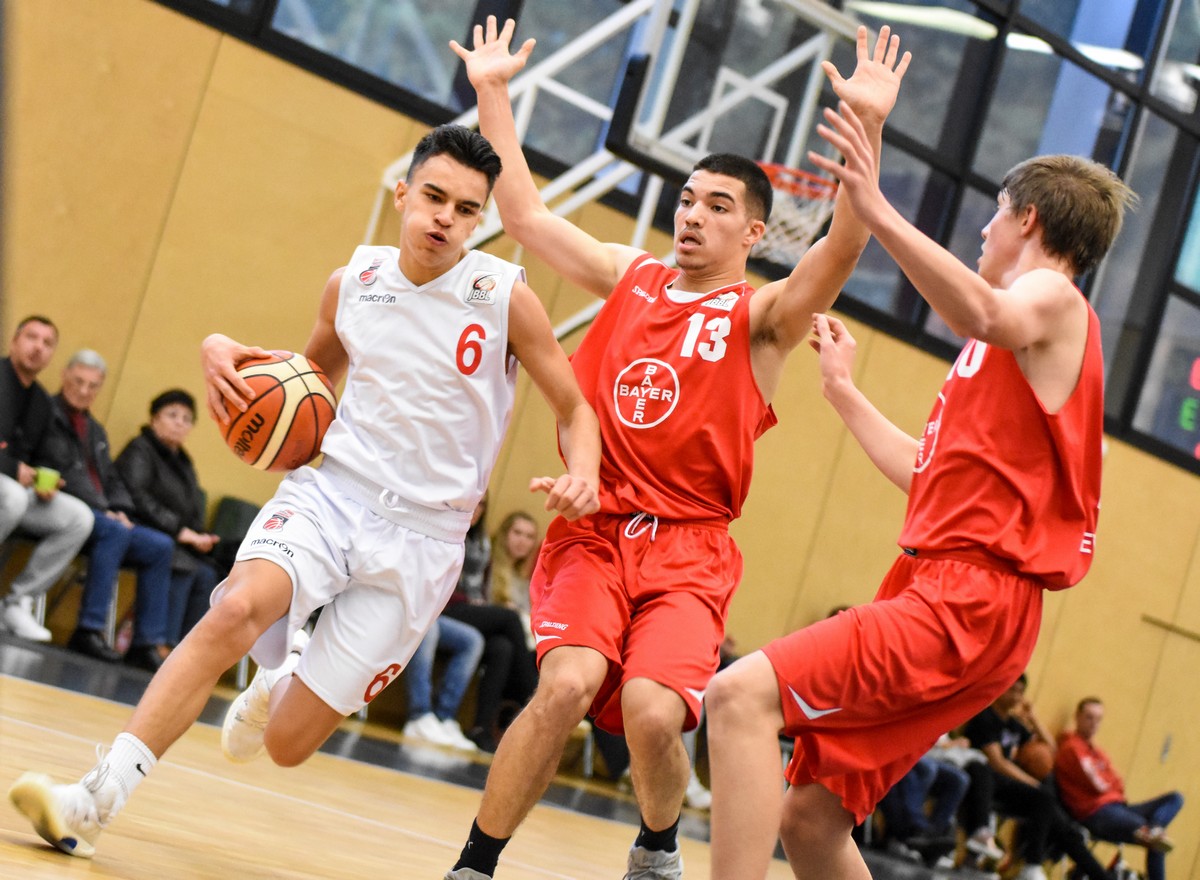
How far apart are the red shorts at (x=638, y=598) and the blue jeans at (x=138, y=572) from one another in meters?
4.21

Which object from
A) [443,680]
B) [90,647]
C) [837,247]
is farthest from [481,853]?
[443,680]

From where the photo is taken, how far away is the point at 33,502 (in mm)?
7031

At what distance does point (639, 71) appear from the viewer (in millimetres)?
7715

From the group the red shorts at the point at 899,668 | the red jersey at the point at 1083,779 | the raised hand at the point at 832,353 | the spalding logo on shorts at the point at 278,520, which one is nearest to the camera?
the red shorts at the point at 899,668

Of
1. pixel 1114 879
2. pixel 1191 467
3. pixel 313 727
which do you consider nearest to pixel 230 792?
pixel 313 727

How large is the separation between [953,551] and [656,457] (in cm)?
96

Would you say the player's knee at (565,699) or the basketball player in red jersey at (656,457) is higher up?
the basketball player in red jersey at (656,457)

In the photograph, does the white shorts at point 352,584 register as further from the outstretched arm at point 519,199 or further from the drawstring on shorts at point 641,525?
the outstretched arm at point 519,199

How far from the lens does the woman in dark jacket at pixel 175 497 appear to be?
7.66m

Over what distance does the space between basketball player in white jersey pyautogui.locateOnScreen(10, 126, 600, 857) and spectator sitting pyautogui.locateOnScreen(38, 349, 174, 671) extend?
12.6ft

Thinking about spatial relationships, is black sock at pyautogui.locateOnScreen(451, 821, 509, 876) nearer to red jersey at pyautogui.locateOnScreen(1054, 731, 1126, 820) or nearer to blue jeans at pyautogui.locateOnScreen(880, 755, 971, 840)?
blue jeans at pyautogui.locateOnScreen(880, 755, 971, 840)

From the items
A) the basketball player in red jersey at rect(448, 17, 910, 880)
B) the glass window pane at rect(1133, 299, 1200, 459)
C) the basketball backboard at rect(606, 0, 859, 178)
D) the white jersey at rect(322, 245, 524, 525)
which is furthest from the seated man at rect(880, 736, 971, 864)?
the white jersey at rect(322, 245, 524, 525)

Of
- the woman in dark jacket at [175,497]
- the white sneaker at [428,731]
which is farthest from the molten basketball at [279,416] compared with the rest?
the white sneaker at [428,731]

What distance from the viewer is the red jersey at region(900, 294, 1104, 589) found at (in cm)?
302
